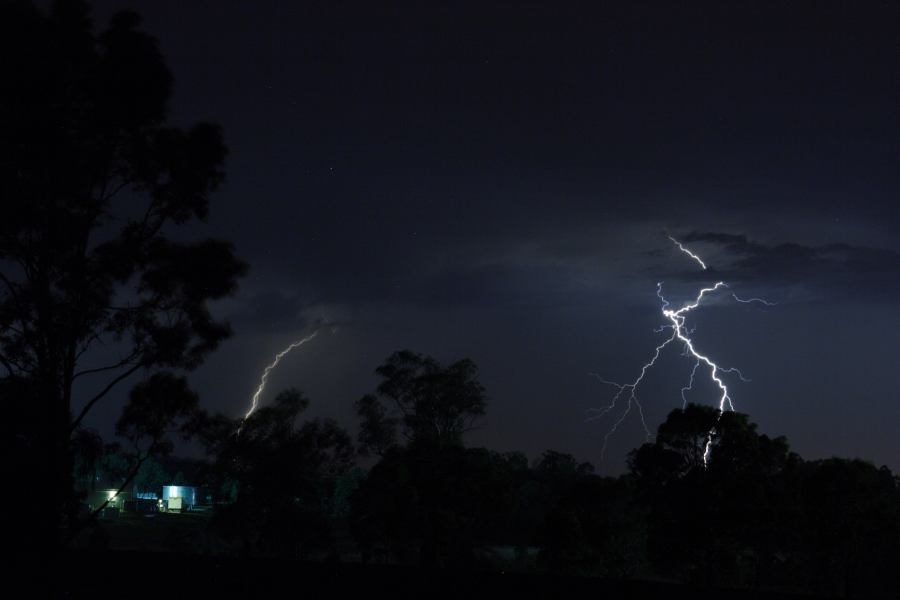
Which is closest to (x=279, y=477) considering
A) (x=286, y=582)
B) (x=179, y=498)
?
(x=286, y=582)

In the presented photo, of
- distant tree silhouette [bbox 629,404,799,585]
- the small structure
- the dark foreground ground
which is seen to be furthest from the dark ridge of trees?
the small structure

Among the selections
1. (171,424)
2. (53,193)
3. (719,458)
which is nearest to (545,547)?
(719,458)

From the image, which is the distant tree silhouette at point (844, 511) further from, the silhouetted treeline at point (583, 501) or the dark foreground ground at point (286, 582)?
the dark foreground ground at point (286, 582)

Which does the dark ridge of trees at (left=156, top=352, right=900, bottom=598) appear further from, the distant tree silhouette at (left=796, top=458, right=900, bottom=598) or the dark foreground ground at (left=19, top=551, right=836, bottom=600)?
the dark foreground ground at (left=19, top=551, right=836, bottom=600)

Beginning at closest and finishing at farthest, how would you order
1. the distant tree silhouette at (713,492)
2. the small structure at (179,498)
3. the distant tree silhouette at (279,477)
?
the distant tree silhouette at (713,492)
the distant tree silhouette at (279,477)
the small structure at (179,498)

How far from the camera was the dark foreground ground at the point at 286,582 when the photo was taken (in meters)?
13.5

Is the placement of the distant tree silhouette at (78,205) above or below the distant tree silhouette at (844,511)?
above

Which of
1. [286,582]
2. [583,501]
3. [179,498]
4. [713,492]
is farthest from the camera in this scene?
[179,498]

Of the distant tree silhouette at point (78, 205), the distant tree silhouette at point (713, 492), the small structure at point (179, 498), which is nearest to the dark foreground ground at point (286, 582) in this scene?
the distant tree silhouette at point (78, 205)

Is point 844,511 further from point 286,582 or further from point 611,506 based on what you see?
point 286,582

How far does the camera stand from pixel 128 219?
17.2 m

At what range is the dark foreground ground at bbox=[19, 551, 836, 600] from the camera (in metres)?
13.5

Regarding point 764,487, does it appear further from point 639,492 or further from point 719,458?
point 639,492

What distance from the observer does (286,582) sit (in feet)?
52.0
